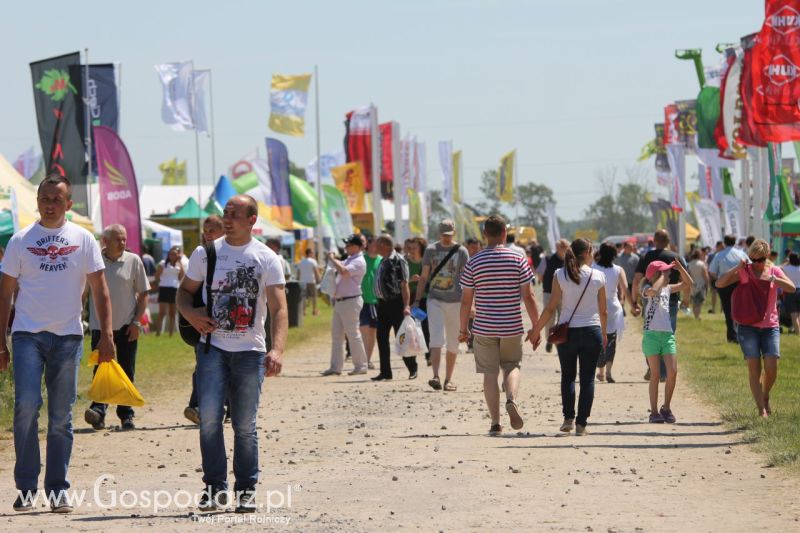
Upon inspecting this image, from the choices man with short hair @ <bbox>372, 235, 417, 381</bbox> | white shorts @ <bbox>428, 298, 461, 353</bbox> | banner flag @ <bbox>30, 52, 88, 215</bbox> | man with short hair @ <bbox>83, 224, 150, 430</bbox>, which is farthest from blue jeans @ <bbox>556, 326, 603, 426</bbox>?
banner flag @ <bbox>30, 52, 88, 215</bbox>

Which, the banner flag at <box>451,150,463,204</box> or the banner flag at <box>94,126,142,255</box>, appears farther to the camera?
the banner flag at <box>451,150,463,204</box>

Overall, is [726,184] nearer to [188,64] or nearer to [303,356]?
[188,64]

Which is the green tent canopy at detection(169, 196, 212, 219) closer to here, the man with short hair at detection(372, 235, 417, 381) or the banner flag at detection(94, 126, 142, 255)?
the banner flag at detection(94, 126, 142, 255)

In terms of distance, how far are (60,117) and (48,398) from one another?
17024mm

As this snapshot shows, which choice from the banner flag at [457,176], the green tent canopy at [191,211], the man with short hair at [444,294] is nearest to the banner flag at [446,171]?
the banner flag at [457,176]

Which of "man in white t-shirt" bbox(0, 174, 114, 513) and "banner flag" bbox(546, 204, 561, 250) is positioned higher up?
"man in white t-shirt" bbox(0, 174, 114, 513)

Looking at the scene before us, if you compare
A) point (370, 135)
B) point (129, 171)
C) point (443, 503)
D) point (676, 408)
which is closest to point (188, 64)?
point (370, 135)

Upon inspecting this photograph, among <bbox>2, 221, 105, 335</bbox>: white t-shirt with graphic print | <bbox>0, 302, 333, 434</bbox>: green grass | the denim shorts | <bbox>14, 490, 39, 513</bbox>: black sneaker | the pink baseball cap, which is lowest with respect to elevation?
<bbox>0, 302, 333, 434</bbox>: green grass

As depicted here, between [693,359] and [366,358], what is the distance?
469 centimetres

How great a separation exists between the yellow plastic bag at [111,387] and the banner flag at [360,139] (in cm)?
3908

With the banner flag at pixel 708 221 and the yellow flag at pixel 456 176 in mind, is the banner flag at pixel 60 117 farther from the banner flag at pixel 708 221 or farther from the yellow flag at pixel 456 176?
the yellow flag at pixel 456 176

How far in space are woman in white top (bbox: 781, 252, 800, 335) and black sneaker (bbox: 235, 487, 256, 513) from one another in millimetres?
18604

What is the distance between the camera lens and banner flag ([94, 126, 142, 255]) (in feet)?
79.5

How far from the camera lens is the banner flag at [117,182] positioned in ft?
79.5
